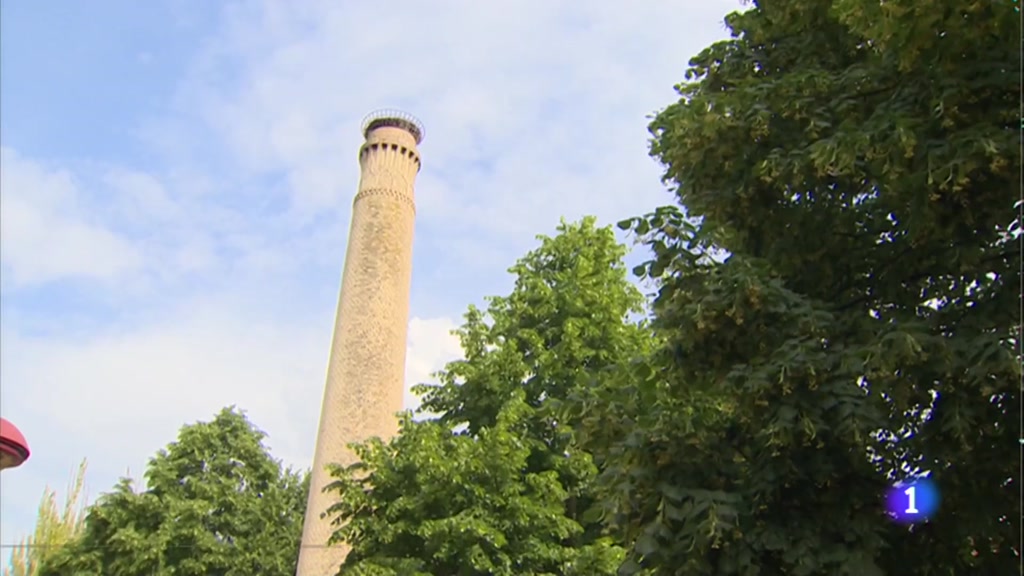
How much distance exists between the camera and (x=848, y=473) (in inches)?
220

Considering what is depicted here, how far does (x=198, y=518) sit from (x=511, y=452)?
1483cm

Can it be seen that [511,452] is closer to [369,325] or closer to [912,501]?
[912,501]

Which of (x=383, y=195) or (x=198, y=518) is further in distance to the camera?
(x=383, y=195)

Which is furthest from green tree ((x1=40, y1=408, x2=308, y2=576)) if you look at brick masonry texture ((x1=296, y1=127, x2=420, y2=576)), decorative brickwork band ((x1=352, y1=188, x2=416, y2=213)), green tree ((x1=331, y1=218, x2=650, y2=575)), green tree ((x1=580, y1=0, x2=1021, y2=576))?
green tree ((x1=580, y1=0, x2=1021, y2=576))

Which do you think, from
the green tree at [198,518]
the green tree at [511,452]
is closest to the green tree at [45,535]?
the green tree at [198,518]

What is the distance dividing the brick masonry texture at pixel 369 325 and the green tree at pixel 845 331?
20398 millimetres

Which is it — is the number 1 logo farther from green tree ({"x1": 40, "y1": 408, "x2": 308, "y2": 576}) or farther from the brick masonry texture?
green tree ({"x1": 40, "y1": 408, "x2": 308, "y2": 576})

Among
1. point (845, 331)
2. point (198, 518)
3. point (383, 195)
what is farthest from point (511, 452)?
point (383, 195)

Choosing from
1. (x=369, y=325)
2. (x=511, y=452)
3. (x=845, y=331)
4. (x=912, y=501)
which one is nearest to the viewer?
(x=912, y=501)

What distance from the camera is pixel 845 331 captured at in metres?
5.83

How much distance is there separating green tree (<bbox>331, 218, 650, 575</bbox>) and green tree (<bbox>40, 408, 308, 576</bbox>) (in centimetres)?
1127

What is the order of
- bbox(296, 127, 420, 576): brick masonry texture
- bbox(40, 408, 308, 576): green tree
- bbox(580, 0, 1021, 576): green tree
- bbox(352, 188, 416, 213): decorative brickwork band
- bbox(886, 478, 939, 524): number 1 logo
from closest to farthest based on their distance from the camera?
bbox(580, 0, 1021, 576): green tree, bbox(886, 478, 939, 524): number 1 logo, bbox(40, 408, 308, 576): green tree, bbox(296, 127, 420, 576): brick masonry texture, bbox(352, 188, 416, 213): decorative brickwork band

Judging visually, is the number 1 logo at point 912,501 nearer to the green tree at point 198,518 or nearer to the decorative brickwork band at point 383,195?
the green tree at point 198,518

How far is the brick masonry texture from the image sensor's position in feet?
84.0
